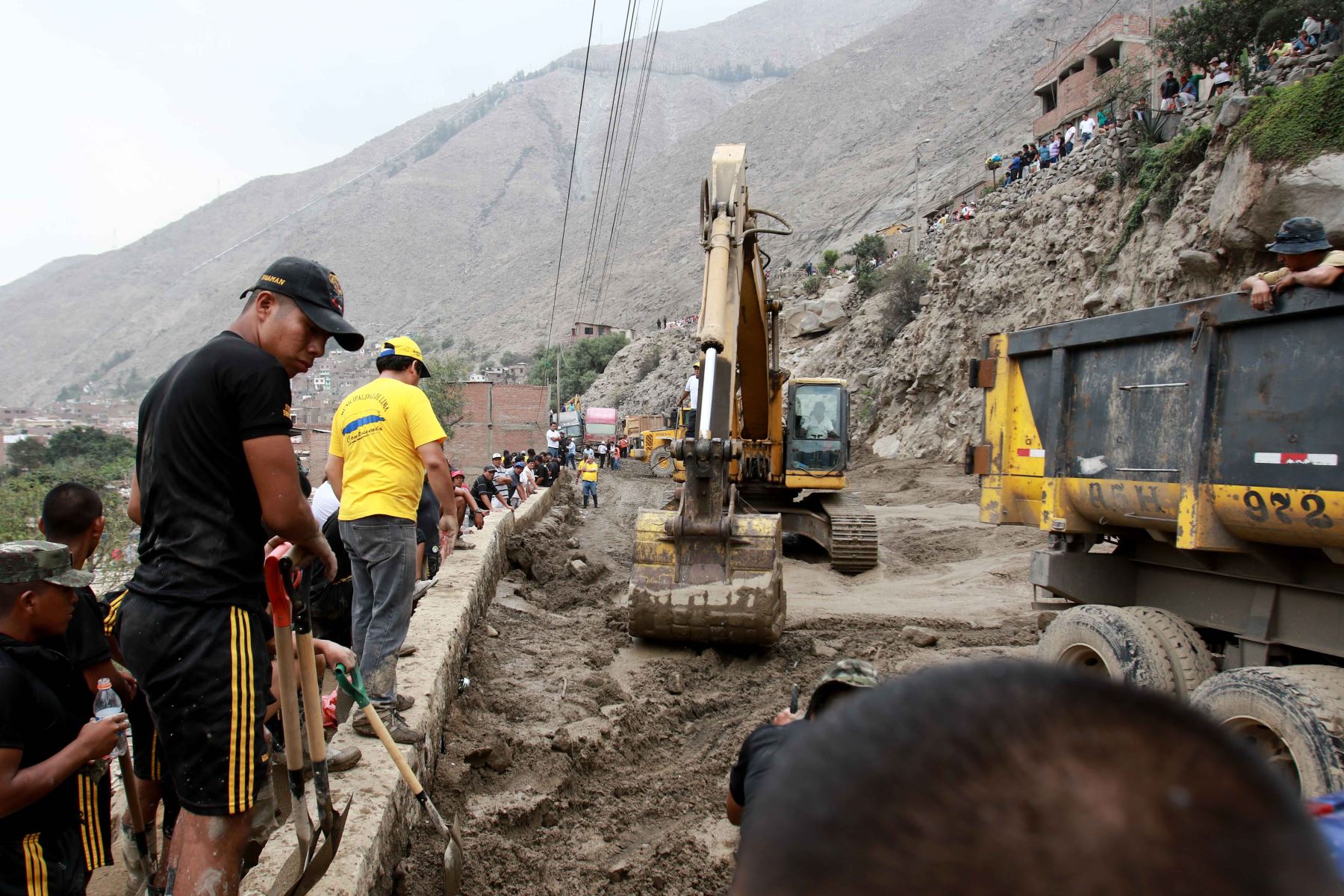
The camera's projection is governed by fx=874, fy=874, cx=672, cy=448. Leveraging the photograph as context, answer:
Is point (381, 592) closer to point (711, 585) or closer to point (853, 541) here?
point (711, 585)

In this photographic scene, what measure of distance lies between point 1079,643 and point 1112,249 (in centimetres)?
1885

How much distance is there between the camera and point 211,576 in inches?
103

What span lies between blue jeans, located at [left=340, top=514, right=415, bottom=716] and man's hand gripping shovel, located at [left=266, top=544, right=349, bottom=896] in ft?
4.33

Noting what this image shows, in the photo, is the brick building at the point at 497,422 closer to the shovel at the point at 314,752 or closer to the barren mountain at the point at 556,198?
the barren mountain at the point at 556,198

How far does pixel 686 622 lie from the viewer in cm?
699

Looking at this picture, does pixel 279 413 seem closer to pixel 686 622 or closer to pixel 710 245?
pixel 686 622

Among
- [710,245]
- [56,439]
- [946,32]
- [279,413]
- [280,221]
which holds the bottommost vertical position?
[56,439]

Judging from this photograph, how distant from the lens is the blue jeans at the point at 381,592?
165 inches

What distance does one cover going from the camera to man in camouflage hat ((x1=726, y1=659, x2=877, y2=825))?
7.81ft

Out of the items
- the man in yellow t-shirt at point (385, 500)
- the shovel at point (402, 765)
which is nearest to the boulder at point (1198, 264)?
the man in yellow t-shirt at point (385, 500)

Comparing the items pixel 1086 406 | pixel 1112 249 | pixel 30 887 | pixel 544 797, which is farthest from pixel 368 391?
pixel 1112 249

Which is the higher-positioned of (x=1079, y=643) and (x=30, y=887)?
(x=1079, y=643)

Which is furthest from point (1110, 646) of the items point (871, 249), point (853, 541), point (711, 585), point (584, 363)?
point (584, 363)

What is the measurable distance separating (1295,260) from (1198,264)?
15059mm
